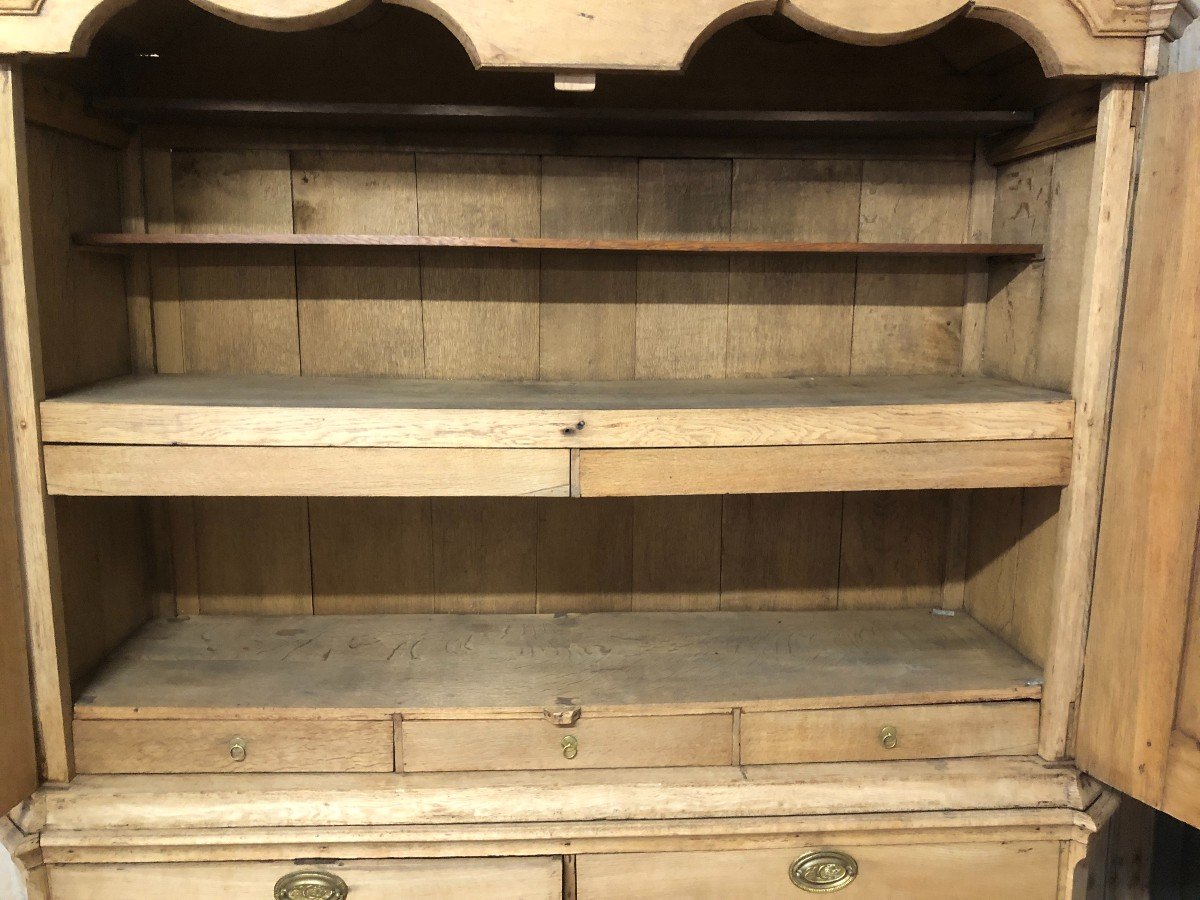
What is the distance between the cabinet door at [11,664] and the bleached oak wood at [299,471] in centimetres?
6

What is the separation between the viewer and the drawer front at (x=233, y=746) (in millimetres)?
1367

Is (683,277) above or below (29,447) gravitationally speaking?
above

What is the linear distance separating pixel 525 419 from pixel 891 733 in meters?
0.82

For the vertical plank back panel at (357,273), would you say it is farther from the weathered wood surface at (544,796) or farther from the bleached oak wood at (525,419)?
the weathered wood surface at (544,796)

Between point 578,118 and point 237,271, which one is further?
point 237,271

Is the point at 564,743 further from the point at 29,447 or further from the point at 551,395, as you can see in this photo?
the point at 29,447

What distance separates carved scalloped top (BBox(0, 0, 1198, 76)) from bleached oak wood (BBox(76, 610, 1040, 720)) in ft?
3.25

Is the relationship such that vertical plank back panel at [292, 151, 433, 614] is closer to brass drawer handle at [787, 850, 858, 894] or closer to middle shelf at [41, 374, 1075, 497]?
middle shelf at [41, 374, 1075, 497]

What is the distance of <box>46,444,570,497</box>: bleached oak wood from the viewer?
1.27 meters

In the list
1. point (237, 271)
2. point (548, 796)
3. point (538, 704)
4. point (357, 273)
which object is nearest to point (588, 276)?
point (357, 273)

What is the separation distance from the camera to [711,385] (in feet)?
5.46

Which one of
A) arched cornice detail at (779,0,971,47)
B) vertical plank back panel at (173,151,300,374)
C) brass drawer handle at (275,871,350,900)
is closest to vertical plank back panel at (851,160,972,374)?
arched cornice detail at (779,0,971,47)

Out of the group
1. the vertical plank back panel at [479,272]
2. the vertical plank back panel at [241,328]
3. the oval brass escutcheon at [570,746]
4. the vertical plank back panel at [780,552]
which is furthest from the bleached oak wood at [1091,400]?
the vertical plank back panel at [241,328]

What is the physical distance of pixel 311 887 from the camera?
1340mm
